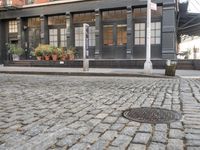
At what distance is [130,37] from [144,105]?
1640 centimetres

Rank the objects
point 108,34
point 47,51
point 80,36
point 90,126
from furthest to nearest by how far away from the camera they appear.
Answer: point 80,36
point 108,34
point 47,51
point 90,126

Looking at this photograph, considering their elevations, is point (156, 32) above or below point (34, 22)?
below

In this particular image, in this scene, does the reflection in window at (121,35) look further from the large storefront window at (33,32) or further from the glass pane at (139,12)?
the large storefront window at (33,32)

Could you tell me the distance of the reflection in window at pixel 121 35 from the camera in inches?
892

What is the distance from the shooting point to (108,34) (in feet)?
76.5

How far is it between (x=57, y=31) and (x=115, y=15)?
5626 millimetres

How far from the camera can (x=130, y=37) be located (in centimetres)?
2197

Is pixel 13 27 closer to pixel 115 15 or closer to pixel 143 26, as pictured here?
pixel 115 15

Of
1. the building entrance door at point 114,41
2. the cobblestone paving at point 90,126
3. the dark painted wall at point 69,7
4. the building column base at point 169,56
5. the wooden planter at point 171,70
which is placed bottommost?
the cobblestone paving at point 90,126

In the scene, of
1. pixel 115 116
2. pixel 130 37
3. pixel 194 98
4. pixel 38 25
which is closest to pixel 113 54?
pixel 130 37

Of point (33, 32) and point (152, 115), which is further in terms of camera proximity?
point (33, 32)

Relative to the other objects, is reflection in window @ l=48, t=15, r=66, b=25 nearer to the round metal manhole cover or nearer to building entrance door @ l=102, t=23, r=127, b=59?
Result: building entrance door @ l=102, t=23, r=127, b=59

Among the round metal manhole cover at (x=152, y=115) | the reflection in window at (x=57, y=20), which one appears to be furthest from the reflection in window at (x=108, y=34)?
the round metal manhole cover at (x=152, y=115)

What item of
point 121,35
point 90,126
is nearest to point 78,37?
point 121,35
